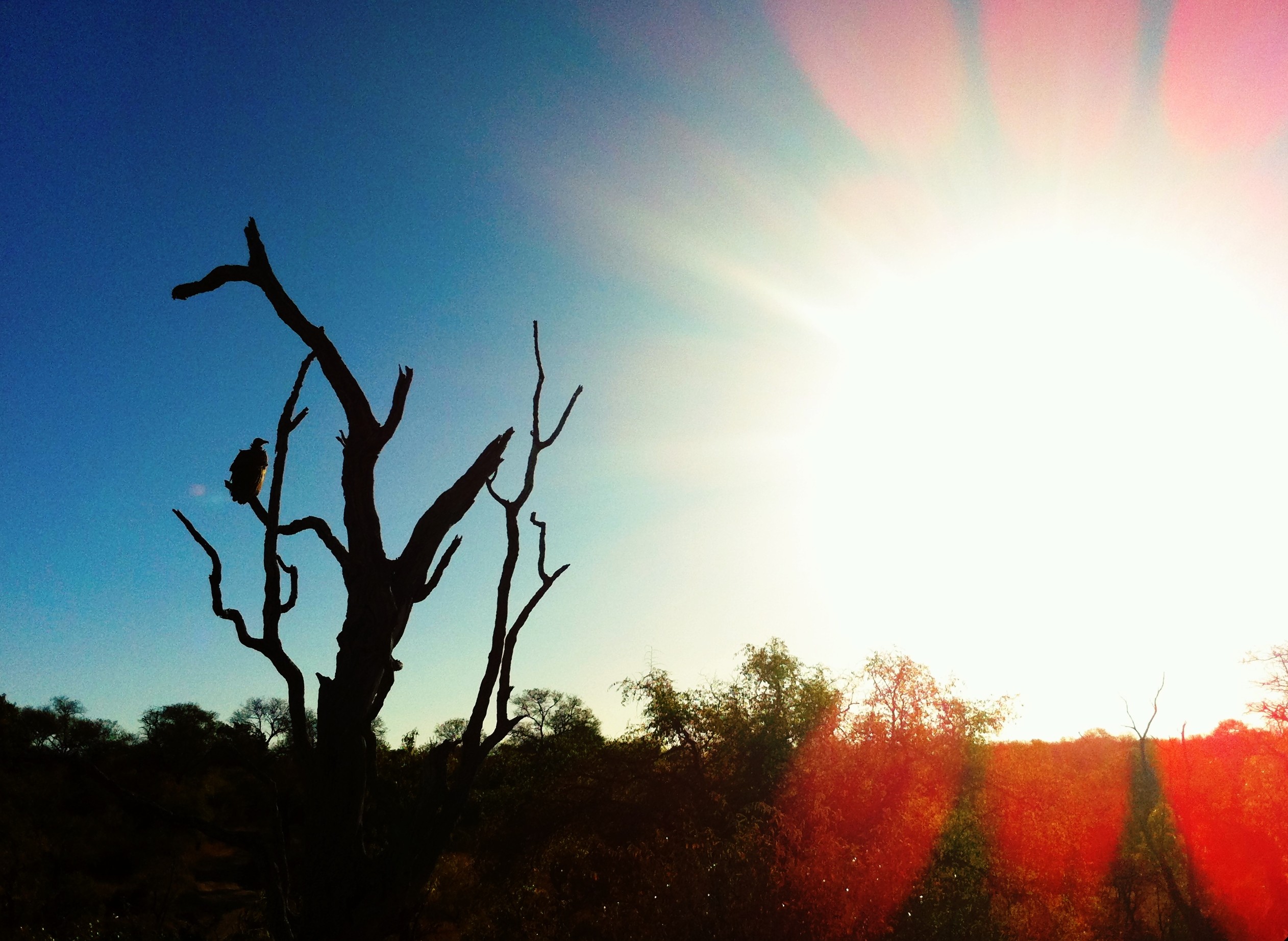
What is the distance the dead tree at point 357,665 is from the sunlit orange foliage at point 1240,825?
32.4 m

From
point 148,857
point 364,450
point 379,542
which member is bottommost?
point 148,857

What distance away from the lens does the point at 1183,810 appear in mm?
34531

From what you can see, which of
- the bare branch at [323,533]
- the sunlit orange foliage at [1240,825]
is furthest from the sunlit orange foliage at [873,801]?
the bare branch at [323,533]

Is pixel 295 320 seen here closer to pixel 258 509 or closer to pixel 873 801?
pixel 258 509

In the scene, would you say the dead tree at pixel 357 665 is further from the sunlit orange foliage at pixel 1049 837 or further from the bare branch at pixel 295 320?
the sunlit orange foliage at pixel 1049 837

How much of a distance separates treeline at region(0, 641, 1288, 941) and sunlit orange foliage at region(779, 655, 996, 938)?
8 cm

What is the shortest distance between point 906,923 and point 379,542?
16532 mm

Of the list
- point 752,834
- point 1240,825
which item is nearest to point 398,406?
point 752,834

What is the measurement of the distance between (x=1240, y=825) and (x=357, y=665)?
46.8m

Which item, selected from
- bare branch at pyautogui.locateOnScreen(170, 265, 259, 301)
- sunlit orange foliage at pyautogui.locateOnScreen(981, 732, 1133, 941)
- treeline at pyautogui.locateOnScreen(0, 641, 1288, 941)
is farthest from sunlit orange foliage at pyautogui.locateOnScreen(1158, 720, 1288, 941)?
bare branch at pyautogui.locateOnScreen(170, 265, 259, 301)

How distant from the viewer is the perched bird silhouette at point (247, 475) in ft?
10.1

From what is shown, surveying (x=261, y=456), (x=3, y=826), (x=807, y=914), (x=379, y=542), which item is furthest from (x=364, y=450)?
(x=3, y=826)

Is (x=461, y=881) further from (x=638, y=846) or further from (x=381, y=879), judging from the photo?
(x=381, y=879)

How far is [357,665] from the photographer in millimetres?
2729
